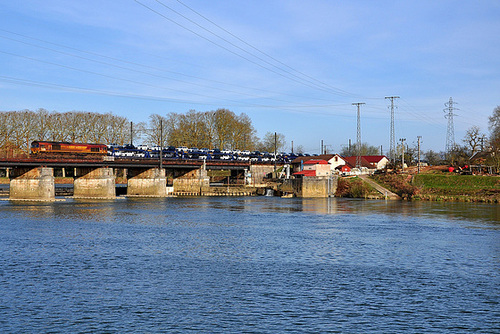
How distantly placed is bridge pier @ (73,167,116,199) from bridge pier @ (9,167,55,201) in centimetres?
943

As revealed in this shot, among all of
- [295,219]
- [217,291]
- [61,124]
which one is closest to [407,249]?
[217,291]

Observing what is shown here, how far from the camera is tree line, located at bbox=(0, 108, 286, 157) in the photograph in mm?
137000

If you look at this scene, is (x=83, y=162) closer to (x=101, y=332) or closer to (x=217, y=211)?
(x=217, y=211)

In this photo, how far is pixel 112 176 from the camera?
10138cm

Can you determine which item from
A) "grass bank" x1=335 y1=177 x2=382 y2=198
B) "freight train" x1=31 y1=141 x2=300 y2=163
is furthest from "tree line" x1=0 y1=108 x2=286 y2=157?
"grass bank" x1=335 y1=177 x2=382 y2=198

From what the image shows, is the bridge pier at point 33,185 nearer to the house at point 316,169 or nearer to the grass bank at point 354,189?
the house at point 316,169

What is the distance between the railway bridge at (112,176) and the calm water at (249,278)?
36.3 meters

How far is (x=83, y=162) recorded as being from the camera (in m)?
97.6

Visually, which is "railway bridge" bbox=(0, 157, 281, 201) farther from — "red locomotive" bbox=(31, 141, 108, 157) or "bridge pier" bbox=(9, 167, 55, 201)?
"red locomotive" bbox=(31, 141, 108, 157)

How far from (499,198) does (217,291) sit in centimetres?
7537

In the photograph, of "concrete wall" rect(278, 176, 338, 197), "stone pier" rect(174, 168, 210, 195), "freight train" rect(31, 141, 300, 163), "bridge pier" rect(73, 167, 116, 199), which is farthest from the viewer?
"stone pier" rect(174, 168, 210, 195)

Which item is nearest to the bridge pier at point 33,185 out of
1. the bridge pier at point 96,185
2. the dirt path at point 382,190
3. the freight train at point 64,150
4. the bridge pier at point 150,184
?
the freight train at point 64,150

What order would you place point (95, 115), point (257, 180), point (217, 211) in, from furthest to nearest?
1. point (95, 115)
2. point (257, 180)
3. point (217, 211)

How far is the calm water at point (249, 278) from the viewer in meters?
21.7
